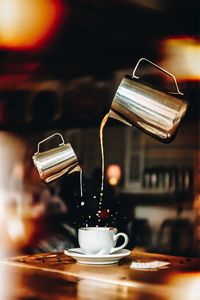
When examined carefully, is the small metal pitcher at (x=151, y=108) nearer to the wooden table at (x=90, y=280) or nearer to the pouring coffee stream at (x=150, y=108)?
the pouring coffee stream at (x=150, y=108)

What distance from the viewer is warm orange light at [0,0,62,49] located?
2014 mm

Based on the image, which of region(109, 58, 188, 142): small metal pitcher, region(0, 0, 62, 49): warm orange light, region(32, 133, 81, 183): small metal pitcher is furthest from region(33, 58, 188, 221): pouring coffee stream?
region(0, 0, 62, 49): warm orange light

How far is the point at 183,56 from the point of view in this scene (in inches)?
74.2

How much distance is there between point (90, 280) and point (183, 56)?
44.7 inches

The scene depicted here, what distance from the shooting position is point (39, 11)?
203 centimetres

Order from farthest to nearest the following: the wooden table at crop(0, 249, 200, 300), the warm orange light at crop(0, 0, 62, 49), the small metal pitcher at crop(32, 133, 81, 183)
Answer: the warm orange light at crop(0, 0, 62, 49) → the small metal pitcher at crop(32, 133, 81, 183) → the wooden table at crop(0, 249, 200, 300)

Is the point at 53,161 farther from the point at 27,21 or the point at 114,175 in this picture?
the point at 27,21

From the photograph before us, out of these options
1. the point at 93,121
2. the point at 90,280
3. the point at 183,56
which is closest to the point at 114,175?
the point at 93,121

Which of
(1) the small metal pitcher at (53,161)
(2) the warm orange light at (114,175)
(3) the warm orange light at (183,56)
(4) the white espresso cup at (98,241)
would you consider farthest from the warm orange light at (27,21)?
(4) the white espresso cup at (98,241)

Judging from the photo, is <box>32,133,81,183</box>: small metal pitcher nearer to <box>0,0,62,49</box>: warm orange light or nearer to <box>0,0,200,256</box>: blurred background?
<box>0,0,200,256</box>: blurred background

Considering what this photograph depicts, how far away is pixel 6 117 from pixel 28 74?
0.74 feet

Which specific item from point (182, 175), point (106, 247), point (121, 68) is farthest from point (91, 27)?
point (106, 247)

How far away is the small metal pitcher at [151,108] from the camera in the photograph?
1.14 m

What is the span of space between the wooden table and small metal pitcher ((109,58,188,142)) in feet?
1.08
